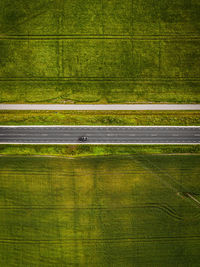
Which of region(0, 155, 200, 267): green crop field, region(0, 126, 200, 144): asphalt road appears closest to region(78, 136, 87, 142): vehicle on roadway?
region(0, 126, 200, 144): asphalt road

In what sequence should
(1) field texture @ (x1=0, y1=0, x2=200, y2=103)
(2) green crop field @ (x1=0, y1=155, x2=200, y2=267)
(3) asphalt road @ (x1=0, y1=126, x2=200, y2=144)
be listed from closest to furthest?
(1) field texture @ (x1=0, y1=0, x2=200, y2=103)
(3) asphalt road @ (x1=0, y1=126, x2=200, y2=144)
(2) green crop field @ (x1=0, y1=155, x2=200, y2=267)

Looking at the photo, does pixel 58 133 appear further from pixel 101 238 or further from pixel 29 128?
pixel 101 238

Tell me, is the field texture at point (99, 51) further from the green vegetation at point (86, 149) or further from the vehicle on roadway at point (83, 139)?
the green vegetation at point (86, 149)

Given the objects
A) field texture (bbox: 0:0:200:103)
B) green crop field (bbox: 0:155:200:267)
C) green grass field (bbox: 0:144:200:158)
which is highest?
field texture (bbox: 0:0:200:103)

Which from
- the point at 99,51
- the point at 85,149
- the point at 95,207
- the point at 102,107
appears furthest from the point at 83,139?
the point at 99,51

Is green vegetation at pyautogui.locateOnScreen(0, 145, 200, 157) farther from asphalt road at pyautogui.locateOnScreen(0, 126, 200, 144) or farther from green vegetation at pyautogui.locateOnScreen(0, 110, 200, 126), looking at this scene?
green vegetation at pyautogui.locateOnScreen(0, 110, 200, 126)

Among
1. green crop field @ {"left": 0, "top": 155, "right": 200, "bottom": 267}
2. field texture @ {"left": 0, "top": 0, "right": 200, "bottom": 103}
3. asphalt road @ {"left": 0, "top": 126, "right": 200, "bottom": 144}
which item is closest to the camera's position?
field texture @ {"left": 0, "top": 0, "right": 200, "bottom": 103}
